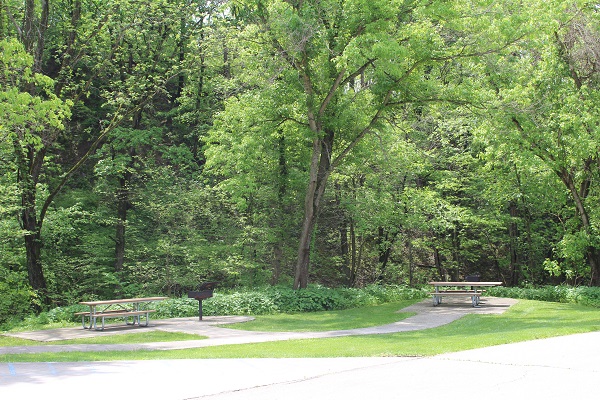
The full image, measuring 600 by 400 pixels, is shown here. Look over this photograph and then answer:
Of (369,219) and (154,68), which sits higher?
(154,68)

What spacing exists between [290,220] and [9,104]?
12.8 metres

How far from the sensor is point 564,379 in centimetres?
739

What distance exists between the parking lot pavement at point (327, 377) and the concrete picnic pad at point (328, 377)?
1 centimetres

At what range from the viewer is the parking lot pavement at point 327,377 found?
271 inches

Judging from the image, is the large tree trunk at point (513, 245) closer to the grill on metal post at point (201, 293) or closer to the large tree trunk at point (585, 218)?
the large tree trunk at point (585, 218)

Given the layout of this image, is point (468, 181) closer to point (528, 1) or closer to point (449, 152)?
point (449, 152)

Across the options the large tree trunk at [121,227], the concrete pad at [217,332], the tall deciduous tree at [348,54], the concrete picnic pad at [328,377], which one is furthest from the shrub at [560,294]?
the large tree trunk at [121,227]

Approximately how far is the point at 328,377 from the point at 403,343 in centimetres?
417

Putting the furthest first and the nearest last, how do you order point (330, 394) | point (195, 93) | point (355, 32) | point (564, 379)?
point (195, 93), point (355, 32), point (564, 379), point (330, 394)

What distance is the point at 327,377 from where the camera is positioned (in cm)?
800

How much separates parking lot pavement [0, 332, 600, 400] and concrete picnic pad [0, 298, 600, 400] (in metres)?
0.01

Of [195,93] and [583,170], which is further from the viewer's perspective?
[195,93]

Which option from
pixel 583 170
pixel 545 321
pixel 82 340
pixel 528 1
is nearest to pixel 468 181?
pixel 583 170

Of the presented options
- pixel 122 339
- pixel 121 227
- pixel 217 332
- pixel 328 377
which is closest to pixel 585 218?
pixel 217 332
